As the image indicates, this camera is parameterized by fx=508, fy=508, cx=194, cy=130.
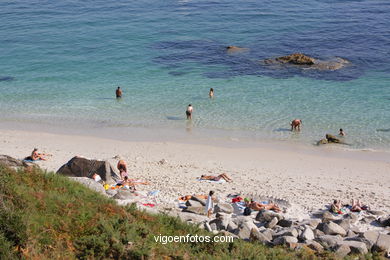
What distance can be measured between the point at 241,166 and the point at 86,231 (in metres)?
12.9

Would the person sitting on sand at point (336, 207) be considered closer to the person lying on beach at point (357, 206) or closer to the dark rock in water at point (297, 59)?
the person lying on beach at point (357, 206)

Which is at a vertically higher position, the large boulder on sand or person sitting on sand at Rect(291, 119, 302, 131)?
person sitting on sand at Rect(291, 119, 302, 131)

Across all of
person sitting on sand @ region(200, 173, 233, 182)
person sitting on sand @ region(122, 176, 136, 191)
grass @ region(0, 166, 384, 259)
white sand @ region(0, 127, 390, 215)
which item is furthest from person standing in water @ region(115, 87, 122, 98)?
grass @ region(0, 166, 384, 259)

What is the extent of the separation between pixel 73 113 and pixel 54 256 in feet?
74.0

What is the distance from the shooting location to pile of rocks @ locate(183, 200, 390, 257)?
50.8 ft

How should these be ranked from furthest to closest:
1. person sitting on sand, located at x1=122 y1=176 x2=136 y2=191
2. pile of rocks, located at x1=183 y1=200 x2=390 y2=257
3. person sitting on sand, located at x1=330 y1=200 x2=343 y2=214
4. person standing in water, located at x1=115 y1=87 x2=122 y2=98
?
person standing in water, located at x1=115 y1=87 x2=122 y2=98
person sitting on sand, located at x1=122 y1=176 x2=136 y2=191
person sitting on sand, located at x1=330 y1=200 x2=343 y2=214
pile of rocks, located at x1=183 y1=200 x2=390 y2=257

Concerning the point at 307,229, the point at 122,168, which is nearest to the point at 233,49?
the point at 122,168

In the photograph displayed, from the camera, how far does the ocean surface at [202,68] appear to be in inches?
1272

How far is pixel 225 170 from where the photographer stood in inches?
981

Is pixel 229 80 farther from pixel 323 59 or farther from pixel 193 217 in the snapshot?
pixel 193 217

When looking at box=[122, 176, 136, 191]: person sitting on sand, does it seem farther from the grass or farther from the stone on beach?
the stone on beach

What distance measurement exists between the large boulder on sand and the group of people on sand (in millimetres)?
9499

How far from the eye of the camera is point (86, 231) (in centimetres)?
1388

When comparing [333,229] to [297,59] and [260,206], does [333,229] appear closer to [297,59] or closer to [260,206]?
[260,206]
